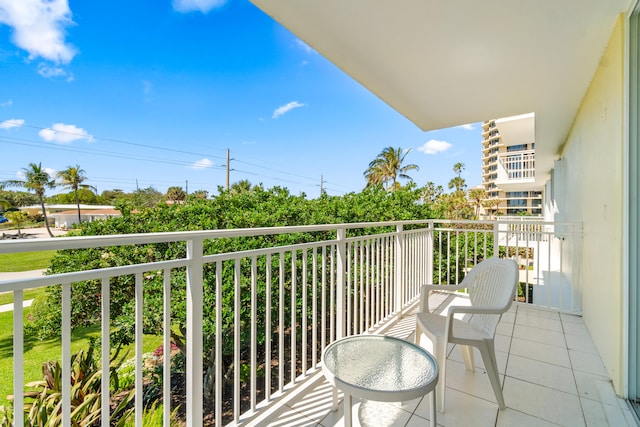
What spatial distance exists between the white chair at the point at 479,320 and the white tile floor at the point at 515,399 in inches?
4.7

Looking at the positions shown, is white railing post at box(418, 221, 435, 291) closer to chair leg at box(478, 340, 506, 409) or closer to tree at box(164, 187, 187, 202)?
chair leg at box(478, 340, 506, 409)

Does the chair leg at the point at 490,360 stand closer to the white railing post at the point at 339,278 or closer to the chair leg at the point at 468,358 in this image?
the chair leg at the point at 468,358

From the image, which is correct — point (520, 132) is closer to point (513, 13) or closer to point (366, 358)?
point (513, 13)

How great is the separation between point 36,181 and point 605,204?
36.6 metres

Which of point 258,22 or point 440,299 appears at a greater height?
point 258,22

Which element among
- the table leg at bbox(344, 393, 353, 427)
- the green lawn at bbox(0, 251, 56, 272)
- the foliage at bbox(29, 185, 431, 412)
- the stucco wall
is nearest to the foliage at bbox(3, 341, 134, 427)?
the table leg at bbox(344, 393, 353, 427)

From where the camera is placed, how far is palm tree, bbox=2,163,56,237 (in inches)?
1024

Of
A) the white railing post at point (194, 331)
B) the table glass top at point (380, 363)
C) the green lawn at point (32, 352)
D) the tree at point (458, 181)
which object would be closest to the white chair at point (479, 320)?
the table glass top at point (380, 363)

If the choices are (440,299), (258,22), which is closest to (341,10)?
(440,299)

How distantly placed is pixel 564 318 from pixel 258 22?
1775 cm

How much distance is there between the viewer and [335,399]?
188 cm

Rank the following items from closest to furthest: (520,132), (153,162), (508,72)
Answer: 1. (508,72)
2. (520,132)
3. (153,162)

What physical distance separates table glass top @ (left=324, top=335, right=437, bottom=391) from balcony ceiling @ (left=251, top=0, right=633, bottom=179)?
2.14 meters

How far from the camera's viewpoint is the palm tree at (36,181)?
26016 millimetres
